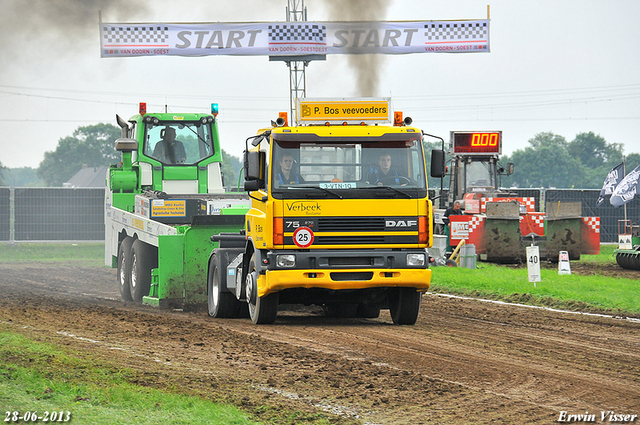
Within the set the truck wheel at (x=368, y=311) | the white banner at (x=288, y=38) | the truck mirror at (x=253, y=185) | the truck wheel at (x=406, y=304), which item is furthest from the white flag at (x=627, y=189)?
the truck mirror at (x=253, y=185)

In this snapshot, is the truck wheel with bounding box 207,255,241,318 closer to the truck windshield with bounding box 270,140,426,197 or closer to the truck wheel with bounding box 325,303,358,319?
the truck wheel with bounding box 325,303,358,319

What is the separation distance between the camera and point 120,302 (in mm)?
15711

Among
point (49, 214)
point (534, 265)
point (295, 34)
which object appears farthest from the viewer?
point (49, 214)

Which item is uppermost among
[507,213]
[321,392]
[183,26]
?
[183,26]

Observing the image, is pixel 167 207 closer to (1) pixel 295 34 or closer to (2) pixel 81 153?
(1) pixel 295 34

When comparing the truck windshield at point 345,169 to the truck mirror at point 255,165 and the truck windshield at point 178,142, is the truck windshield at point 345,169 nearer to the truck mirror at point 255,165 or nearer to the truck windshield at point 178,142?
the truck mirror at point 255,165

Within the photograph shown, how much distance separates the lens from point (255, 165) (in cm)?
1123

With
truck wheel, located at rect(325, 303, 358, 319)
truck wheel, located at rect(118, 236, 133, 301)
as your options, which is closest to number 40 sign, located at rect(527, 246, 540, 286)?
truck wheel, located at rect(325, 303, 358, 319)

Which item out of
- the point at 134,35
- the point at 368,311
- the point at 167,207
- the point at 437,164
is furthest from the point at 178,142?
the point at 134,35

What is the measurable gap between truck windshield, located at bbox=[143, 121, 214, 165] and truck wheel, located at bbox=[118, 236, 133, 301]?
2.09m

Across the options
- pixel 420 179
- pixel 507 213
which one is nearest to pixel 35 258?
pixel 507 213

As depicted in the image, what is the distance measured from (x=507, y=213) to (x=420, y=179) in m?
13.3

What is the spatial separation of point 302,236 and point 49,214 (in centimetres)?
2516

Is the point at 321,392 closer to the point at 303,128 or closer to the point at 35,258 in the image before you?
the point at 303,128
